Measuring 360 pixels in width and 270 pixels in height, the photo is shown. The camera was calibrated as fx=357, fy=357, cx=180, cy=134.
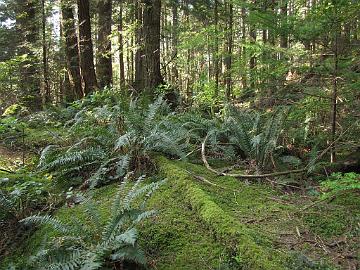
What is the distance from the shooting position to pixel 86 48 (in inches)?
434

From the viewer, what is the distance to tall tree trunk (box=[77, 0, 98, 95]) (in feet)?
35.5

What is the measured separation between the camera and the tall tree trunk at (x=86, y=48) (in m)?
10.8

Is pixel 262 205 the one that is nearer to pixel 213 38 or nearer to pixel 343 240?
pixel 343 240

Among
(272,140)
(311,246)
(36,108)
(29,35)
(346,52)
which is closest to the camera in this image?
(311,246)

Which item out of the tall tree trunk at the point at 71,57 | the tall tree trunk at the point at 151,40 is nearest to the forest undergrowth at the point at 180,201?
the tall tree trunk at the point at 151,40

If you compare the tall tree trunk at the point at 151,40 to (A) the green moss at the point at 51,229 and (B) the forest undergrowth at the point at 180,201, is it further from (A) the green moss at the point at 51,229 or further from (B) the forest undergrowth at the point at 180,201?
(A) the green moss at the point at 51,229

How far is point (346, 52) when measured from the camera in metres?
4.59

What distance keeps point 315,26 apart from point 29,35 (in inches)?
516

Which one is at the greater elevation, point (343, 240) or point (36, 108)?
point (36, 108)

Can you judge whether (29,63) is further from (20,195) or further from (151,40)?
(20,195)

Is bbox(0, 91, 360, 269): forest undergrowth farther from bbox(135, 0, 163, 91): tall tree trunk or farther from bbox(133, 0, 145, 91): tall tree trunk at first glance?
bbox(133, 0, 145, 91): tall tree trunk

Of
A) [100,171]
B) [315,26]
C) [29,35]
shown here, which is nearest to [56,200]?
[100,171]

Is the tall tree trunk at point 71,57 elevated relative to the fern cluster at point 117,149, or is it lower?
elevated

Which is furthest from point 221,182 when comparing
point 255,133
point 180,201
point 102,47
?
point 102,47
